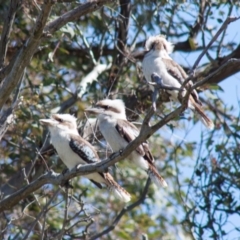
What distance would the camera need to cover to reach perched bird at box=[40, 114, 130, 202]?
6.02 metres

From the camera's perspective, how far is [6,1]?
303 inches

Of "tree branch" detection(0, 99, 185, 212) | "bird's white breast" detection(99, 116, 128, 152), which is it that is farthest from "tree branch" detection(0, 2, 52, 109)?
"bird's white breast" detection(99, 116, 128, 152)

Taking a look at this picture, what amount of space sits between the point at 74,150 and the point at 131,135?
437mm

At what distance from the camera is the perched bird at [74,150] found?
602cm

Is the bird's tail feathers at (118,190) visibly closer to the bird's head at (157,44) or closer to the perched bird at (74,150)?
the perched bird at (74,150)

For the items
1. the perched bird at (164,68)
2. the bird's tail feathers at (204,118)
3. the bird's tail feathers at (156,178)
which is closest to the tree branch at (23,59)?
the bird's tail feathers at (156,178)

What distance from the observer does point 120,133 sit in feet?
20.0

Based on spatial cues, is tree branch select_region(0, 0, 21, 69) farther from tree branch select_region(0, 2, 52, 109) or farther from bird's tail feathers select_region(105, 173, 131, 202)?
bird's tail feathers select_region(105, 173, 131, 202)

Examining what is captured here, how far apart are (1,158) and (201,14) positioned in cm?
232

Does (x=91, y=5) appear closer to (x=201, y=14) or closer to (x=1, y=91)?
(x=1, y=91)

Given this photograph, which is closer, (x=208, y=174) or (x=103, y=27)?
(x=208, y=174)

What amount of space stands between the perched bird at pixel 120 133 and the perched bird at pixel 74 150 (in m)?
0.18

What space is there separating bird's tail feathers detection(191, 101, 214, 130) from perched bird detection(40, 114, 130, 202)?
0.77 m

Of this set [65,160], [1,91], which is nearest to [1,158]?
[65,160]
